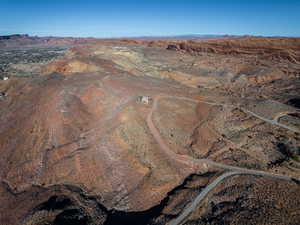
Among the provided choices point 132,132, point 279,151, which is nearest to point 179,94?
point 132,132

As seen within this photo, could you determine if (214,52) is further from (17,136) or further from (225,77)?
(17,136)

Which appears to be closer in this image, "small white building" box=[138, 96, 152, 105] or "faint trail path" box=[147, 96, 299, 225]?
"faint trail path" box=[147, 96, 299, 225]

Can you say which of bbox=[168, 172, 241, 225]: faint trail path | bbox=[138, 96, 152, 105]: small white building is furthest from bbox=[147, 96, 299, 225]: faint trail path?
bbox=[138, 96, 152, 105]: small white building

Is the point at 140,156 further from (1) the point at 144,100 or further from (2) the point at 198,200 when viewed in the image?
(1) the point at 144,100

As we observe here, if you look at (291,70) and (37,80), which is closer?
(37,80)

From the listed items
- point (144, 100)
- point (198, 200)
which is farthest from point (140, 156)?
point (144, 100)

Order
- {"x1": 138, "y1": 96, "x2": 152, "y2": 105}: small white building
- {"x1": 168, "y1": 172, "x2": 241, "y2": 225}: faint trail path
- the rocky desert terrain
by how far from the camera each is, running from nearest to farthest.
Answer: {"x1": 168, "y1": 172, "x2": 241, "y2": 225}: faint trail path < the rocky desert terrain < {"x1": 138, "y1": 96, "x2": 152, "y2": 105}: small white building

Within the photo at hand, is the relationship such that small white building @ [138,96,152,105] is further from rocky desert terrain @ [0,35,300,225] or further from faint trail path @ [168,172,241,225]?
faint trail path @ [168,172,241,225]

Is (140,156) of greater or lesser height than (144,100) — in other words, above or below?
below
